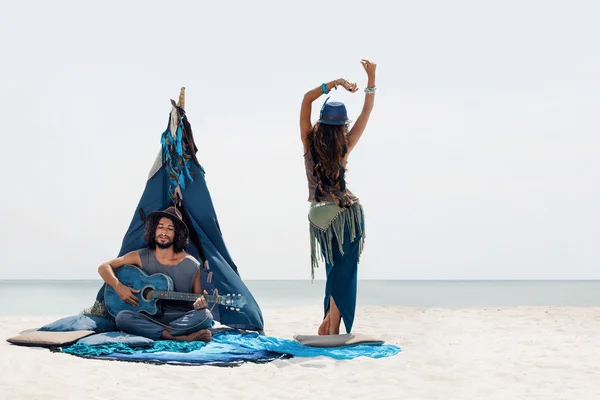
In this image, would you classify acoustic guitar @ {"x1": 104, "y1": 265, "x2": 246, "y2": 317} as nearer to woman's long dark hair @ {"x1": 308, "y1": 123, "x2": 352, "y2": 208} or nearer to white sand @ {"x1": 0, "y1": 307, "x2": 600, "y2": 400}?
white sand @ {"x1": 0, "y1": 307, "x2": 600, "y2": 400}

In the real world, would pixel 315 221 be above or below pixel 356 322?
above

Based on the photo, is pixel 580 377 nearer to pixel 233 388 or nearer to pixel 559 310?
pixel 233 388

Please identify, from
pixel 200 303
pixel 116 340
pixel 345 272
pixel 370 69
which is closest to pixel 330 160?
pixel 370 69

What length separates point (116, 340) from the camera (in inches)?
232

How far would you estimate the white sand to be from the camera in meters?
4.67

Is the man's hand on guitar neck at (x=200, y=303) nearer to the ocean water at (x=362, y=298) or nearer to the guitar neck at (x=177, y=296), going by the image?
the guitar neck at (x=177, y=296)

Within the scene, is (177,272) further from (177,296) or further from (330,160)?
(330,160)

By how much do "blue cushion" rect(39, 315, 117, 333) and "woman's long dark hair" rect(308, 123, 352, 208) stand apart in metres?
2.06

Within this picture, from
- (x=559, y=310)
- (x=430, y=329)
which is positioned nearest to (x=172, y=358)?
(x=430, y=329)

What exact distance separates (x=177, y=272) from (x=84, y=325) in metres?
0.91

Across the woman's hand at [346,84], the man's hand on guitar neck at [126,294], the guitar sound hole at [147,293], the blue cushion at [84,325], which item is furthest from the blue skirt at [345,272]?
the blue cushion at [84,325]

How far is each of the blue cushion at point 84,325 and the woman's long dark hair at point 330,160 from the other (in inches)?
81.2

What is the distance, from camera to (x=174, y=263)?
625 centimetres

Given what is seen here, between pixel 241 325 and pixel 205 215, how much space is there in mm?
1008
